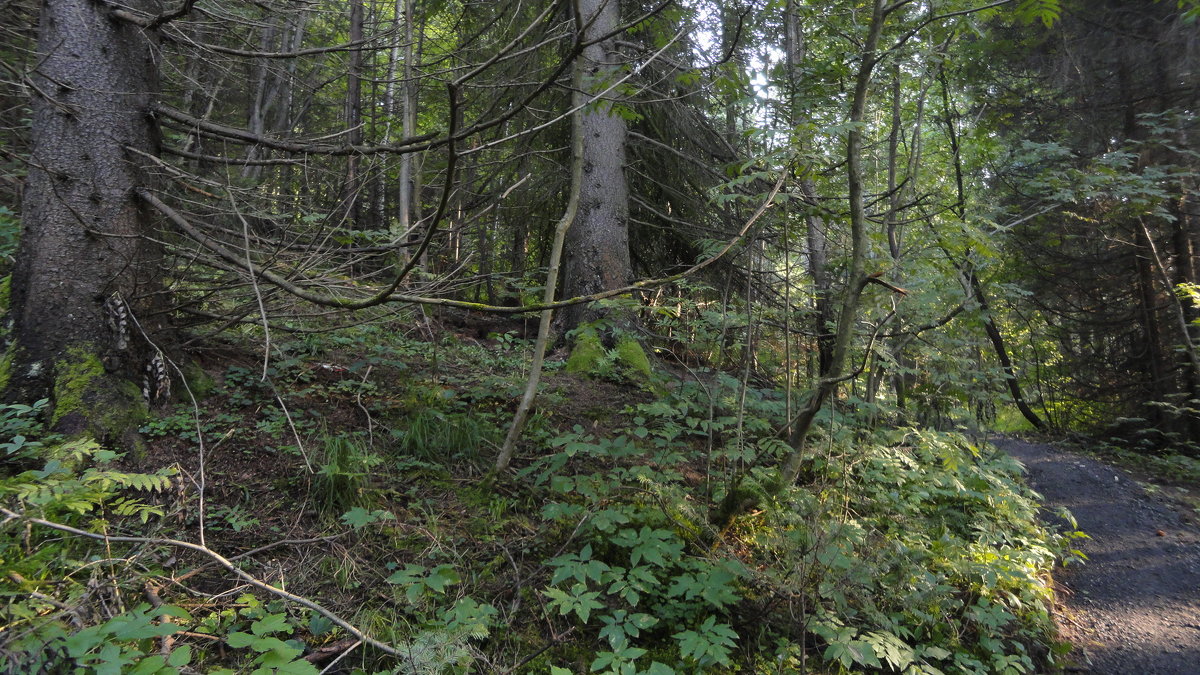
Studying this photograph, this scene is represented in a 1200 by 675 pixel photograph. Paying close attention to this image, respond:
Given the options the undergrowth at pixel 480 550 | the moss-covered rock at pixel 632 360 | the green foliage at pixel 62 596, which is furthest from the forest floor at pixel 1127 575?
the green foliage at pixel 62 596

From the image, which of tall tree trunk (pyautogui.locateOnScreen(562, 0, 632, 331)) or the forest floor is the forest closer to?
tall tree trunk (pyautogui.locateOnScreen(562, 0, 632, 331))

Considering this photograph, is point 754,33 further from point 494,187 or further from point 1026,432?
point 1026,432

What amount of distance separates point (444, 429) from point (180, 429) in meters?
1.72

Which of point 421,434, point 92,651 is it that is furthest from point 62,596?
point 421,434

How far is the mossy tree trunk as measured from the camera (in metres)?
3.56

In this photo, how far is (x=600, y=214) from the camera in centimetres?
716

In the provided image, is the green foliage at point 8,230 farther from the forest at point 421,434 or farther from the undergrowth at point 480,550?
the undergrowth at point 480,550

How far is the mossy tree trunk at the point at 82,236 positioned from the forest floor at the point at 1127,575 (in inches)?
263

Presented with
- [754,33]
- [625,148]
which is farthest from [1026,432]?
[625,148]

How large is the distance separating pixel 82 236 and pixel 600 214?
4.84m

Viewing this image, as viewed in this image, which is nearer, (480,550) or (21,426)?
(21,426)

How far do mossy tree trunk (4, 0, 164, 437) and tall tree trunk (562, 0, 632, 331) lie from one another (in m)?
4.17

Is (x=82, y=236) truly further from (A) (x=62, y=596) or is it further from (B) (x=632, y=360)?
(B) (x=632, y=360)

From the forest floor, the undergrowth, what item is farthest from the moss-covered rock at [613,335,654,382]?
the forest floor
